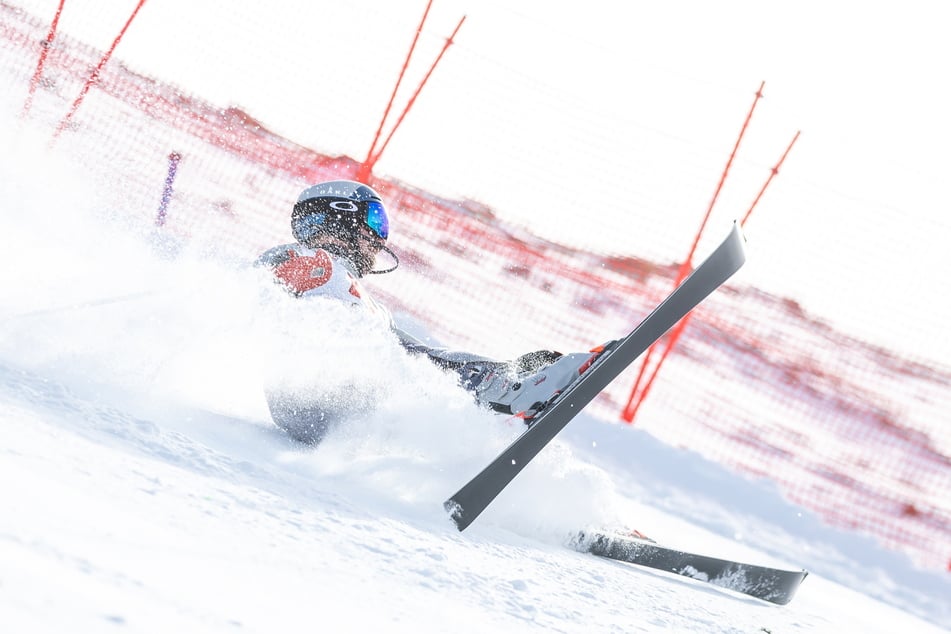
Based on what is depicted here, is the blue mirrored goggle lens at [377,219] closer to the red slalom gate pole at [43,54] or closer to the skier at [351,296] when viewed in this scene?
the skier at [351,296]

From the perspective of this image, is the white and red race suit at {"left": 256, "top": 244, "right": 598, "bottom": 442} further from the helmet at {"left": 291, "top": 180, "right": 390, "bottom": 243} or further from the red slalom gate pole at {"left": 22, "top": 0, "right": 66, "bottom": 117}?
the red slalom gate pole at {"left": 22, "top": 0, "right": 66, "bottom": 117}

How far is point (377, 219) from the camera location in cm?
372

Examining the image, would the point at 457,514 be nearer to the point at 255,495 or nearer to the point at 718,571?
the point at 255,495

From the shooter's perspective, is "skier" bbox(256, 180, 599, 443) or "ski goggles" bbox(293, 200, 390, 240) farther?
"ski goggles" bbox(293, 200, 390, 240)

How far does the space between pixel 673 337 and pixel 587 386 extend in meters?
4.61

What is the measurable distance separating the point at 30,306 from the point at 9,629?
8.15ft

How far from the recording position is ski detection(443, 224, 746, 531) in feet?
Answer: 8.36

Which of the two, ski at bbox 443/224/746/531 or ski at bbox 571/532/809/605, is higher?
ski at bbox 443/224/746/531

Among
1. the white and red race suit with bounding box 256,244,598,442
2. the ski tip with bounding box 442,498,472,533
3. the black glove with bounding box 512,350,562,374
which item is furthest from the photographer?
the black glove with bounding box 512,350,562,374

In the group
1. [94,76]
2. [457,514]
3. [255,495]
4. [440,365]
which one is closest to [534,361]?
[440,365]

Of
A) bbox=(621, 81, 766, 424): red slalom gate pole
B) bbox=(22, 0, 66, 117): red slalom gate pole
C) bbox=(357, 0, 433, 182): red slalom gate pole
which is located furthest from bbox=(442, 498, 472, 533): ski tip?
bbox=(22, 0, 66, 117): red slalom gate pole

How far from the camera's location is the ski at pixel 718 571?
3.13 metres

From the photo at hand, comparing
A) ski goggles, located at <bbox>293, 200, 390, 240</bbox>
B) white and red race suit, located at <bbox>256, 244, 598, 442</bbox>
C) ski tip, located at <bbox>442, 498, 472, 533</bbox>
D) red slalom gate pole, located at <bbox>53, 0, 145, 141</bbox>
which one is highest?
red slalom gate pole, located at <bbox>53, 0, 145, 141</bbox>

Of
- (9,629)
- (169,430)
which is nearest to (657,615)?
(169,430)
